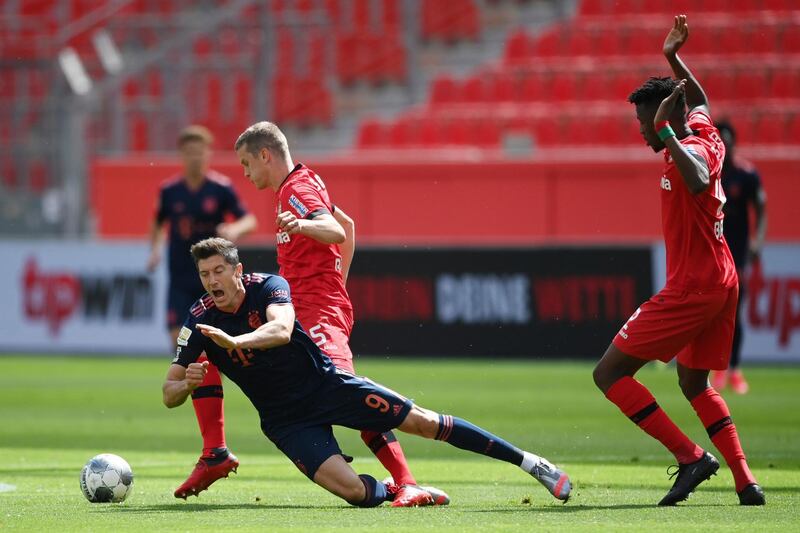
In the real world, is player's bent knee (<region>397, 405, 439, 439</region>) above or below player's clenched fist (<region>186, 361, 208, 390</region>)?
below

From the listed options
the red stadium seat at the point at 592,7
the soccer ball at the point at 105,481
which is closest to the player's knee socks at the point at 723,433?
the soccer ball at the point at 105,481

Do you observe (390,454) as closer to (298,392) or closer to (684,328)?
(298,392)

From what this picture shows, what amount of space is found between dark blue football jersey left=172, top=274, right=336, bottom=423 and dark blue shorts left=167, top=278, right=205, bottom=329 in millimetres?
5470

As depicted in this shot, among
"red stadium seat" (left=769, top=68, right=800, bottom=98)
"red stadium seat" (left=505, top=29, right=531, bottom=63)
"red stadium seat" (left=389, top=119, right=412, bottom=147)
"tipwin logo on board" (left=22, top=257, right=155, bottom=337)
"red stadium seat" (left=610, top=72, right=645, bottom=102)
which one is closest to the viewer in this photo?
"tipwin logo on board" (left=22, top=257, right=155, bottom=337)

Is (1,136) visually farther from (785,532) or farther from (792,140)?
(785,532)

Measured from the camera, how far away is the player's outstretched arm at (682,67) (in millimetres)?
7656

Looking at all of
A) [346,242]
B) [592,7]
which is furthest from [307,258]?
[592,7]

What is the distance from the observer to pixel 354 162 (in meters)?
20.8

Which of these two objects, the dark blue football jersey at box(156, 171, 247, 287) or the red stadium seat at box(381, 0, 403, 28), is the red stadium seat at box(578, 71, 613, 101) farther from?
the dark blue football jersey at box(156, 171, 247, 287)

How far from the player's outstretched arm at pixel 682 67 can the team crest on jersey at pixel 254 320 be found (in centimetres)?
256

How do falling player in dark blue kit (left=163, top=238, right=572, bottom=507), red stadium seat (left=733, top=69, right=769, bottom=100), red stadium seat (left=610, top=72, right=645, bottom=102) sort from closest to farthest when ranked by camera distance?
falling player in dark blue kit (left=163, top=238, right=572, bottom=507) → red stadium seat (left=733, top=69, right=769, bottom=100) → red stadium seat (left=610, top=72, right=645, bottom=102)

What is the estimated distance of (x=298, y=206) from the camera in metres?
7.73

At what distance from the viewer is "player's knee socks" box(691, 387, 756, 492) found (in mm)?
7102

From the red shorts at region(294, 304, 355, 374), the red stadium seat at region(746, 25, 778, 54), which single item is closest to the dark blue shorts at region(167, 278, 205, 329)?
the red shorts at region(294, 304, 355, 374)
